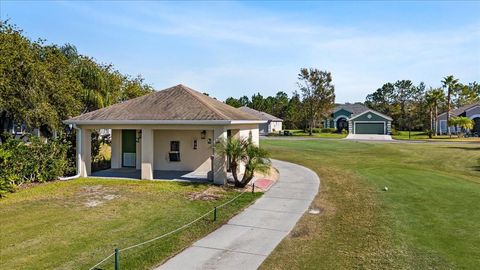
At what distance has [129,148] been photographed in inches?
751

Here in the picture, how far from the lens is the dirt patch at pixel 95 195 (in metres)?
11.9

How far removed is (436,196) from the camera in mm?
12938

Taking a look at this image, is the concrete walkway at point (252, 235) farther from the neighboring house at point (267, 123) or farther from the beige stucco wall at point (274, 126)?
the beige stucco wall at point (274, 126)

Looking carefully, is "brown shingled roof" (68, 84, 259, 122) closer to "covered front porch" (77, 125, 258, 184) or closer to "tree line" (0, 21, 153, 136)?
"covered front porch" (77, 125, 258, 184)

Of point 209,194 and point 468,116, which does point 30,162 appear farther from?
point 468,116

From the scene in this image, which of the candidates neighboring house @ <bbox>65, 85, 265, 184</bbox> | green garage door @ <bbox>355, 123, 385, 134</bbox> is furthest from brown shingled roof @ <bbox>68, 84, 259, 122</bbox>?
green garage door @ <bbox>355, 123, 385, 134</bbox>

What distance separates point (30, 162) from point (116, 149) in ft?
16.2

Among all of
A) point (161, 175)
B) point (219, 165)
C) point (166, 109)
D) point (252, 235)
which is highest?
point (166, 109)

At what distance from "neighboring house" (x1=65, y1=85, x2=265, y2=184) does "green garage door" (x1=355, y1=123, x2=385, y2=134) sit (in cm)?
4251

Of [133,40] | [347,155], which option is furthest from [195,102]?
[347,155]

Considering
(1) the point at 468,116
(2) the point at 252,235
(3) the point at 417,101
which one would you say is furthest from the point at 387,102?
(2) the point at 252,235

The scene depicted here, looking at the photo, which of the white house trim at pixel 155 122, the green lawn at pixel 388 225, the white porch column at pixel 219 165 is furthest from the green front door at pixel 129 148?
the green lawn at pixel 388 225

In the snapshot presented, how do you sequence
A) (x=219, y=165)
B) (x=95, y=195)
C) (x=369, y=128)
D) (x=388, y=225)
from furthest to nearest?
(x=369, y=128), (x=219, y=165), (x=95, y=195), (x=388, y=225)

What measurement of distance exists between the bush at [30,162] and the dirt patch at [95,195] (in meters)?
2.45
